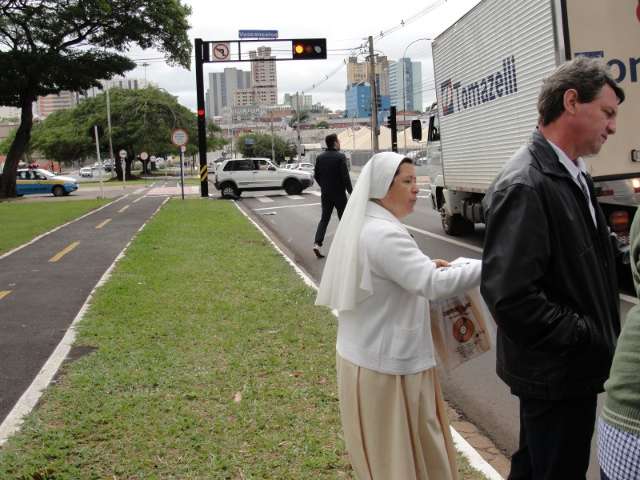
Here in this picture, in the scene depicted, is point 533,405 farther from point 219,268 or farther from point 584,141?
point 219,268

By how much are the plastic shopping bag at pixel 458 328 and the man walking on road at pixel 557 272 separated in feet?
1.57

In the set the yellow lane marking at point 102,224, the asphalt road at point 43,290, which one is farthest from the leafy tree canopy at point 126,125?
the asphalt road at point 43,290

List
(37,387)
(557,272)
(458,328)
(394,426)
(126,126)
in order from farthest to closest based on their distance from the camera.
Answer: (126,126) → (37,387) → (458,328) → (394,426) → (557,272)

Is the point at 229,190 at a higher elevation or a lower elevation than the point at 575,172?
higher

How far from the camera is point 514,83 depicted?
931 centimetres

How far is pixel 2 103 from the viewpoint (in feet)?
113

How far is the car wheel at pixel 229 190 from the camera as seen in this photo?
3037cm

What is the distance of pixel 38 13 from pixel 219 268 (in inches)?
1017

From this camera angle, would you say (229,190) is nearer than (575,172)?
No

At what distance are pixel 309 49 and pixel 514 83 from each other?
57.6ft

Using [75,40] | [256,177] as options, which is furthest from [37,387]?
[75,40]

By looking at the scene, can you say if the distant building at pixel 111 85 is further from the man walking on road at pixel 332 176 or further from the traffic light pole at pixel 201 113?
the man walking on road at pixel 332 176

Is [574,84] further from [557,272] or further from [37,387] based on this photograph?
[37,387]

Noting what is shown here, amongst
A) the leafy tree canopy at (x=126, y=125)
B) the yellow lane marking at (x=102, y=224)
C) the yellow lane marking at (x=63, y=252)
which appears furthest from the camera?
the leafy tree canopy at (x=126, y=125)
